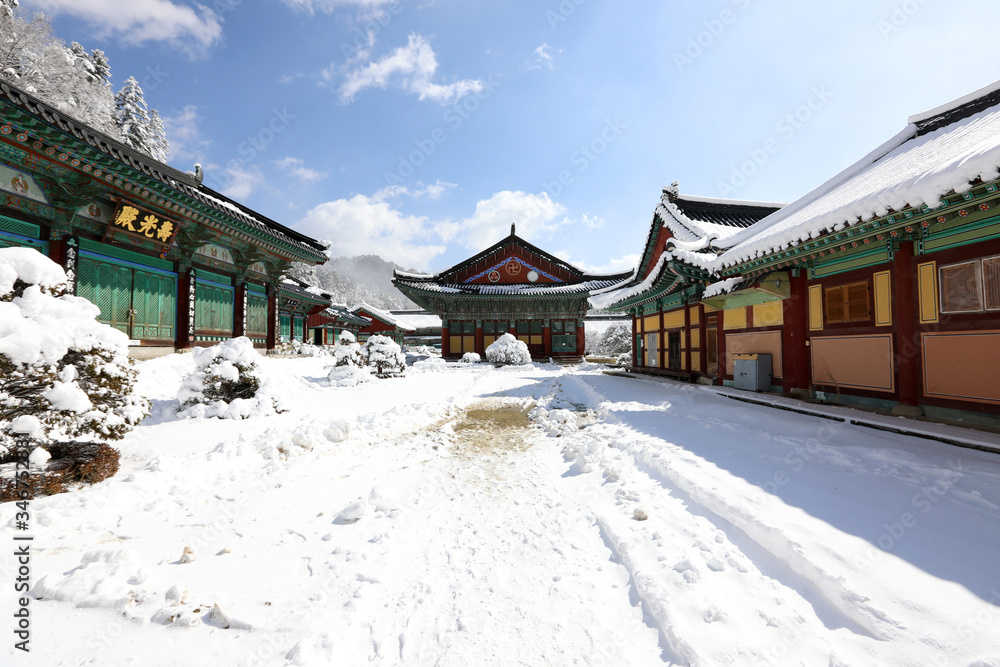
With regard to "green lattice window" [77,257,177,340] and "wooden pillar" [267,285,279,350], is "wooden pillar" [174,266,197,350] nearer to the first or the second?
"green lattice window" [77,257,177,340]

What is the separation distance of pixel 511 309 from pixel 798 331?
58.7ft

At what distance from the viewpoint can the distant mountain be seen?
231ft

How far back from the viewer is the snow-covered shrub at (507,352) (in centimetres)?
2027

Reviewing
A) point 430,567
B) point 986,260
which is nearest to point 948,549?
point 430,567

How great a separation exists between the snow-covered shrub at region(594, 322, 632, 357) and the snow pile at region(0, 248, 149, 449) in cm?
3660

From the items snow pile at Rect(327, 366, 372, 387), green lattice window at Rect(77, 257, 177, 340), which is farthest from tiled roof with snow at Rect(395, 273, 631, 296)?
green lattice window at Rect(77, 257, 177, 340)

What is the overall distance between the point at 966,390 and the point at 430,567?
7.37 meters

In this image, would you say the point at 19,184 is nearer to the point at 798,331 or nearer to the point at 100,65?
the point at 798,331

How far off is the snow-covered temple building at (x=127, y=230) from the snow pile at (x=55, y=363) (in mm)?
3656

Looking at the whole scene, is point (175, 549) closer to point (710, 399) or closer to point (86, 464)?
point (86, 464)

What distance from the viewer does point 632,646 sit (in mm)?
1857

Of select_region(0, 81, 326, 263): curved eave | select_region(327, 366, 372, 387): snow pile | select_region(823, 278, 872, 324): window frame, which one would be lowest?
select_region(327, 366, 372, 387): snow pile

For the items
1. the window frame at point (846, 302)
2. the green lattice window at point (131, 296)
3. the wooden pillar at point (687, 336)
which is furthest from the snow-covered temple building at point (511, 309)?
the window frame at point (846, 302)

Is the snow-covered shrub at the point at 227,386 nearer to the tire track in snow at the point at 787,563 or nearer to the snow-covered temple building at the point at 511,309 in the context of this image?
the tire track in snow at the point at 787,563
